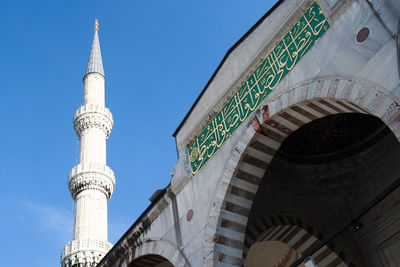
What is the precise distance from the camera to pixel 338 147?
6918 mm

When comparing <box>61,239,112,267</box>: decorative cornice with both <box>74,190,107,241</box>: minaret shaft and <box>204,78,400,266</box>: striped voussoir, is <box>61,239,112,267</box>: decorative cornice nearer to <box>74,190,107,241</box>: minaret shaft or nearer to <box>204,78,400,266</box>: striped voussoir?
<box>74,190,107,241</box>: minaret shaft


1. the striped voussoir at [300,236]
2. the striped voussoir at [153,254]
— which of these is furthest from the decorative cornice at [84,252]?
the striped voussoir at [300,236]

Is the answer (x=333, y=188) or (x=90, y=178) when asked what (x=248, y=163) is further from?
(x=90, y=178)

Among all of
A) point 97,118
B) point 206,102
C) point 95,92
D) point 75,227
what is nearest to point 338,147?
point 206,102

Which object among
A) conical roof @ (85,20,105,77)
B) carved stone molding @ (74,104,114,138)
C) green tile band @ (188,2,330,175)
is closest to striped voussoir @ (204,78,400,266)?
green tile band @ (188,2,330,175)

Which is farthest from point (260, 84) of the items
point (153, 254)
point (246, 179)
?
point (153, 254)

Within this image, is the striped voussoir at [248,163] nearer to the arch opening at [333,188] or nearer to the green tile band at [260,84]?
the green tile band at [260,84]

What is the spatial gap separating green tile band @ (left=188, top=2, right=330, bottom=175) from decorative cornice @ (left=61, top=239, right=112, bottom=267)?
21.2 ft

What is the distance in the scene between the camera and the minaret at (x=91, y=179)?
1213 centimetres

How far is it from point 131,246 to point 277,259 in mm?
2307

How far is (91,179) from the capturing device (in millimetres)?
13102

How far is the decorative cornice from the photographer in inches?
466

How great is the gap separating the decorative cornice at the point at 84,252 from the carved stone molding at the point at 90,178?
1548 millimetres

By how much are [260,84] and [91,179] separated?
8.59 meters
